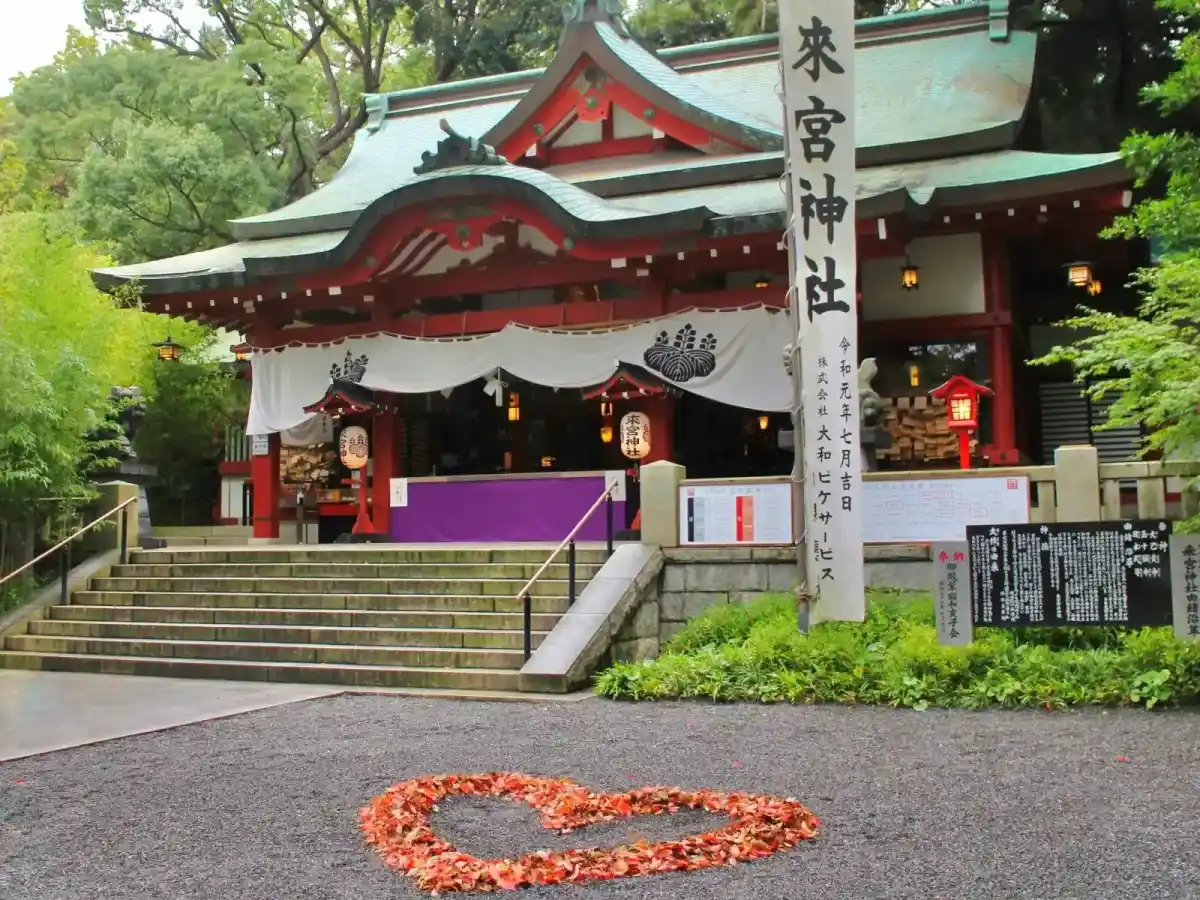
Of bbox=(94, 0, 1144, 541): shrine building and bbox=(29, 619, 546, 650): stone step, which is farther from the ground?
bbox=(94, 0, 1144, 541): shrine building

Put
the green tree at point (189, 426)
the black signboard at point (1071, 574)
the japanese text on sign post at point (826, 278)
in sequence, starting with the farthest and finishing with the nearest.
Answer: the green tree at point (189, 426) → the japanese text on sign post at point (826, 278) → the black signboard at point (1071, 574)

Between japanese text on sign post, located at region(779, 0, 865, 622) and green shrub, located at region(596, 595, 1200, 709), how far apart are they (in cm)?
44

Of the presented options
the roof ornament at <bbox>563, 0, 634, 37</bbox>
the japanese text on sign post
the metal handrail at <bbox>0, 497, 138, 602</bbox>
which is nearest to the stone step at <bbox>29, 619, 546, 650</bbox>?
the metal handrail at <bbox>0, 497, 138, 602</bbox>

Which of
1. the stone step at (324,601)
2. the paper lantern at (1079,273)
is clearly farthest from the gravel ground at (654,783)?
the paper lantern at (1079,273)

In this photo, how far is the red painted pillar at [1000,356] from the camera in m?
12.8

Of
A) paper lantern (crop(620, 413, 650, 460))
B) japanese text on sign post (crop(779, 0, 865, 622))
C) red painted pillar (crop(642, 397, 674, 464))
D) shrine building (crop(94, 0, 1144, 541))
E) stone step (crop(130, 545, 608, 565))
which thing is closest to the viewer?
japanese text on sign post (crop(779, 0, 865, 622))

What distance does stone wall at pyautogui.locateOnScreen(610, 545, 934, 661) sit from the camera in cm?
998

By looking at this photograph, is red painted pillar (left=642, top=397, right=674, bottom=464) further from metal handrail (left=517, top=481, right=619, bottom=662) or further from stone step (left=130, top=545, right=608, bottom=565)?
metal handrail (left=517, top=481, right=619, bottom=662)

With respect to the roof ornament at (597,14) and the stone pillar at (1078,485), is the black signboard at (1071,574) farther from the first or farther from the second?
the roof ornament at (597,14)

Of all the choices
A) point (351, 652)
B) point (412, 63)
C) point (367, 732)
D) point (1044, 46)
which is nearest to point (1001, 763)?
point (367, 732)

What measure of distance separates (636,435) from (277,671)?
5.11 metres

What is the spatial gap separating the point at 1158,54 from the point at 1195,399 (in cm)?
1538

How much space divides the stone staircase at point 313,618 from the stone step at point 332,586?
0.01 meters

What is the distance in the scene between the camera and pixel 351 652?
10.1 m
